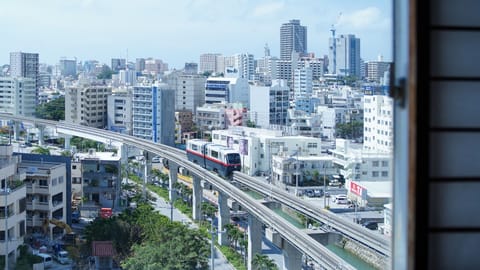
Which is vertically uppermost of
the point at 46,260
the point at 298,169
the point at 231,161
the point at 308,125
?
the point at 308,125

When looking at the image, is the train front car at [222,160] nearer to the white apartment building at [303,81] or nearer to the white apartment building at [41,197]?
the white apartment building at [41,197]

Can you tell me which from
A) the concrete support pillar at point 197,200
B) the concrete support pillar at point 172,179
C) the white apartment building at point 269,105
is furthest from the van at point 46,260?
the white apartment building at point 269,105

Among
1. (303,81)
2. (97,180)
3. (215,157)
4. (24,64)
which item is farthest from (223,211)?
(24,64)

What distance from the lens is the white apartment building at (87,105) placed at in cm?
1145

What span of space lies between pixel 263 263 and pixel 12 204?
1630 millimetres

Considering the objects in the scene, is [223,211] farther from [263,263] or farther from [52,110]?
[52,110]

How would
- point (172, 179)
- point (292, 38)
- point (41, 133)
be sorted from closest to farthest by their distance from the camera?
point (172, 179) < point (41, 133) < point (292, 38)

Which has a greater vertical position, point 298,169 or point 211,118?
point 211,118

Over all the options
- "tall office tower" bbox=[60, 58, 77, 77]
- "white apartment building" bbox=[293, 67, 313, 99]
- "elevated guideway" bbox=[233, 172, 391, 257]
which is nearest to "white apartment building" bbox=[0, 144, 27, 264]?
"elevated guideway" bbox=[233, 172, 391, 257]

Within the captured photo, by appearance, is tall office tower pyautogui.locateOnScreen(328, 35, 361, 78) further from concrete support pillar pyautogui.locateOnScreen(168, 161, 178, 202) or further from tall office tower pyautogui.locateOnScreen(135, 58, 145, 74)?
concrete support pillar pyautogui.locateOnScreen(168, 161, 178, 202)

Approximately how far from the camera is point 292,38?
21.6 metres

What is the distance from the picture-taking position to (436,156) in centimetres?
46

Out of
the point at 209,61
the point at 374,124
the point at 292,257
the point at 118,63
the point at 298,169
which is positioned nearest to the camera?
the point at 292,257

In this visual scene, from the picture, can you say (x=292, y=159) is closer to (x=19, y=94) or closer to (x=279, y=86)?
(x=279, y=86)
